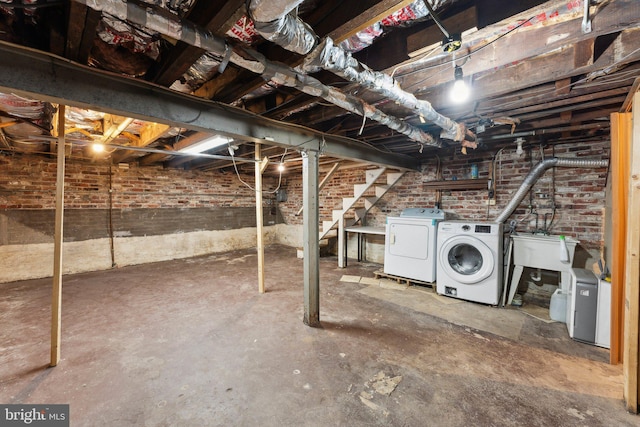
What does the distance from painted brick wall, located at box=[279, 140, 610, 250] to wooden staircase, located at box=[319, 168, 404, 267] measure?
27 centimetres

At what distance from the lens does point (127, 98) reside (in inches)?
62.5

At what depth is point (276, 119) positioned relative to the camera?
2410 millimetres

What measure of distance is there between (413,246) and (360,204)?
1.79 m

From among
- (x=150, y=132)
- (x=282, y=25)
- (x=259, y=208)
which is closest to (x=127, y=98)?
(x=282, y=25)

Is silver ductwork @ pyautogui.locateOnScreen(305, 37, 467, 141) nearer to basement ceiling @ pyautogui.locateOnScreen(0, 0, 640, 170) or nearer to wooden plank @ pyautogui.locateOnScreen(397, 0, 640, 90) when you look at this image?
basement ceiling @ pyautogui.locateOnScreen(0, 0, 640, 170)

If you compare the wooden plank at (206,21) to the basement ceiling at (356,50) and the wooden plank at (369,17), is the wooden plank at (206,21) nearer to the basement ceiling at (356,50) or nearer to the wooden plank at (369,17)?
the basement ceiling at (356,50)

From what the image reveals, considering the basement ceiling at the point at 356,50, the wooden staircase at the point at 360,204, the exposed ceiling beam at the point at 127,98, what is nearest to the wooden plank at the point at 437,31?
the basement ceiling at the point at 356,50

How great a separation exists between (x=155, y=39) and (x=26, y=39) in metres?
0.64

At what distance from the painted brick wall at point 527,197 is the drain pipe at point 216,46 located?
9.29ft

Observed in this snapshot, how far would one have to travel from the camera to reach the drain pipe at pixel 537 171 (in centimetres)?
305

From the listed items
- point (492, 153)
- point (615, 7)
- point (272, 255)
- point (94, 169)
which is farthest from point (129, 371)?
point (492, 153)

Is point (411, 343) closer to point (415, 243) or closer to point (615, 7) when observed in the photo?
point (415, 243)

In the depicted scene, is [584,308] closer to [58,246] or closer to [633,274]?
[633,274]

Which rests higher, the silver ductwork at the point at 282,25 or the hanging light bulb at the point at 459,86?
the hanging light bulb at the point at 459,86
